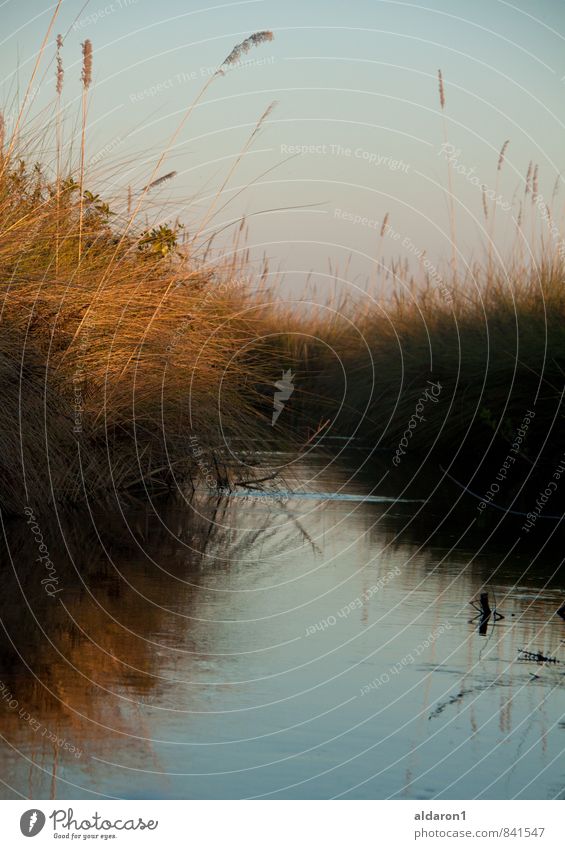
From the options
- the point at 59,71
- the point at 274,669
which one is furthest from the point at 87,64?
the point at 274,669

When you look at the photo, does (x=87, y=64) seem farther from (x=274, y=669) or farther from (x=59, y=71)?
(x=274, y=669)

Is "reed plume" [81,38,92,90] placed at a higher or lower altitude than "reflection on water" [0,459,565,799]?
higher

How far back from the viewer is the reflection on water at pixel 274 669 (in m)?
3.69

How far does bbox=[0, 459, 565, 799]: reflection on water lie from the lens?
3688mm
